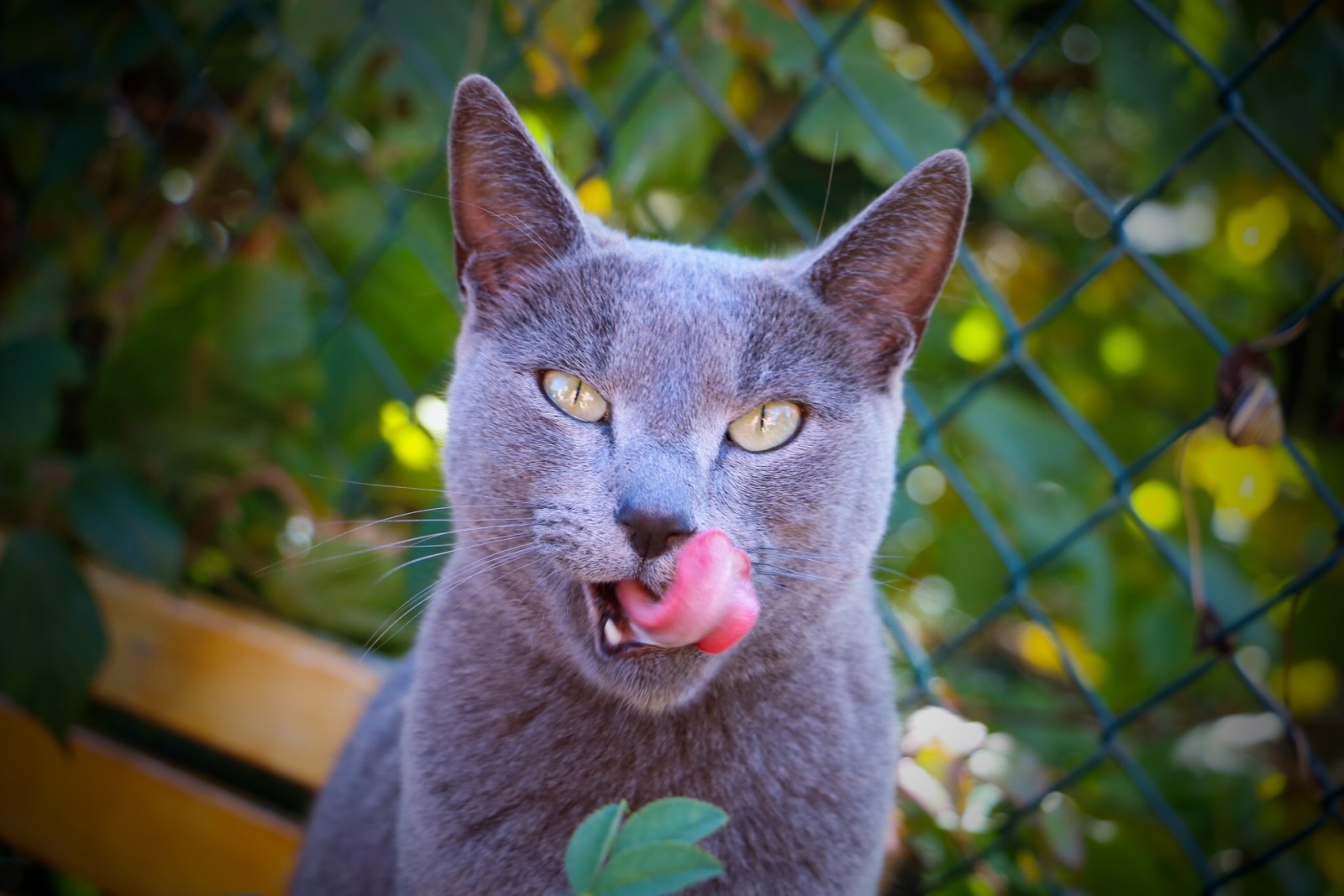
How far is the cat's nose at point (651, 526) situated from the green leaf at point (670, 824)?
0.20 metres

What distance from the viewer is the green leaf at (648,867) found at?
24.1 inches

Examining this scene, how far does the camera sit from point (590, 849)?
2.08 feet

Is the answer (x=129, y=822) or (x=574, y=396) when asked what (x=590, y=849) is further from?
(x=129, y=822)

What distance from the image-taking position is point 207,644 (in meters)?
1.57

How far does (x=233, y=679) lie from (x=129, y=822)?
0.82 ft

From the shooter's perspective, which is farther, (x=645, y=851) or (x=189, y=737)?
(x=189, y=737)

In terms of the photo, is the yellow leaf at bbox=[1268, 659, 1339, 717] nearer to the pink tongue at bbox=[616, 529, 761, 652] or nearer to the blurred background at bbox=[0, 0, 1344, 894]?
the blurred background at bbox=[0, 0, 1344, 894]

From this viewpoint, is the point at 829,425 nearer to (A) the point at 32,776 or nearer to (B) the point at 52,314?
(A) the point at 32,776

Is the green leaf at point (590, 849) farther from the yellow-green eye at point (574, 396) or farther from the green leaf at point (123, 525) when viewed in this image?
the green leaf at point (123, 525)

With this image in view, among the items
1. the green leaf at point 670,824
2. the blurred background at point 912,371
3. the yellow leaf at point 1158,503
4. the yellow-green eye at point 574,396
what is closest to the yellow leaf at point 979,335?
the blurred background at point 912,371

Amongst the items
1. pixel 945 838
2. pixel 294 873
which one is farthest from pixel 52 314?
pixel 945 838

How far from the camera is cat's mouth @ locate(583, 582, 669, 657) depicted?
2.75ft

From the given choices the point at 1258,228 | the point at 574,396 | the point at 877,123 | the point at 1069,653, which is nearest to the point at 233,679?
the point at 574,396

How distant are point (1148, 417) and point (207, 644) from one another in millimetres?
1588
